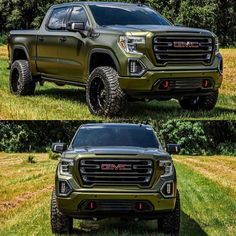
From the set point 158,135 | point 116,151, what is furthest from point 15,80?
point 158,135

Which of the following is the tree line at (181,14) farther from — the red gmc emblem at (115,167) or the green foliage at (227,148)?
the red gmc emblem at (115,167)

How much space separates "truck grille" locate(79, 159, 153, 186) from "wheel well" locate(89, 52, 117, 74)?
2.24m

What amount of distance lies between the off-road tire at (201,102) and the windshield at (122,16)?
1544 mm

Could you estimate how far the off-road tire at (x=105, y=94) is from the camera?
9.66 m

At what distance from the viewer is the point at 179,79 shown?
974 cm

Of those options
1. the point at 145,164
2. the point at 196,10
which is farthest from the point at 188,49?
the point at 196,10

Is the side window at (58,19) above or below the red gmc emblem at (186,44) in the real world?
below

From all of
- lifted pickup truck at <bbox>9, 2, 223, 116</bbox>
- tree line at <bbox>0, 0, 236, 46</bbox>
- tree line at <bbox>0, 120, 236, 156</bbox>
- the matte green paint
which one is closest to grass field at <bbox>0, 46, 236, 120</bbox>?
lifted pickup truck at <bbox>9, 2, 223, 116</bbox>

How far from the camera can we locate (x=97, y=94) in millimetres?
10234

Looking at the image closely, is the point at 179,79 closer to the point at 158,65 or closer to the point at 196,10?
the point at 158,65

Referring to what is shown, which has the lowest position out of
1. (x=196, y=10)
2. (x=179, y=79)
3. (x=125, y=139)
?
(x=196, y=10)

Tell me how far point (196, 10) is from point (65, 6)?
36.2m

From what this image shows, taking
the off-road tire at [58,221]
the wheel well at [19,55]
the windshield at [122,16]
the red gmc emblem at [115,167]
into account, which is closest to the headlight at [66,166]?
the red gmc emblem at [115,167]

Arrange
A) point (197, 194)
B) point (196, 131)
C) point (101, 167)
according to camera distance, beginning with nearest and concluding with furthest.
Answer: point (101, 167) → point (197, 194) → point (196, 131)
